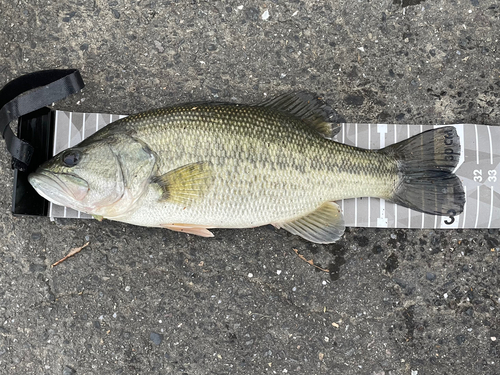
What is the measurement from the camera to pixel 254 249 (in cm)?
285

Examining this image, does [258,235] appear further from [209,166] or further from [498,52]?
[498,52]

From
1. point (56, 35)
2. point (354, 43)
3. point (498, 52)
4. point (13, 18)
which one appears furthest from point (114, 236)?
point (498, 52)

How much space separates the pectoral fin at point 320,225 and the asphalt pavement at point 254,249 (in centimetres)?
23

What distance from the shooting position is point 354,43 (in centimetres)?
299

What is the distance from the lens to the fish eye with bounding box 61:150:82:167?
2.38m

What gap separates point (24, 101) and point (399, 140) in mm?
2665

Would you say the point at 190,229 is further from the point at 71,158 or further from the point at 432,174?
the point at 432,174

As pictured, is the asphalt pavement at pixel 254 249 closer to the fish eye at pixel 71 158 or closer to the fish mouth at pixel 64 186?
the fish mouth at pixel 64 186

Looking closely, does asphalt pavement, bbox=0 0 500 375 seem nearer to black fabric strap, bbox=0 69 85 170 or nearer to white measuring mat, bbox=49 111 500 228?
white measuring mat, bbox=49 111 500 228

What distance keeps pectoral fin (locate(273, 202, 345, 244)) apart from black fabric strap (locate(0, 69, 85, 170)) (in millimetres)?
1697

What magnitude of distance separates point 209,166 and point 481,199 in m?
2.09

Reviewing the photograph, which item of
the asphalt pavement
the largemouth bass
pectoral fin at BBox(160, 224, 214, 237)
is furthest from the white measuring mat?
pectoral fin at BBox(160, 224, 214, 237)

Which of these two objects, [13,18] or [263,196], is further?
[13,18]

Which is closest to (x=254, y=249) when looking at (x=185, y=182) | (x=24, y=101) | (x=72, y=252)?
(x=185, y=182)
